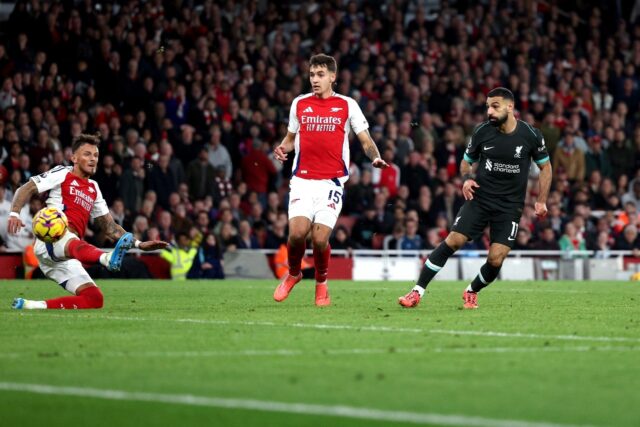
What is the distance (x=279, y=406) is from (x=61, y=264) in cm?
689

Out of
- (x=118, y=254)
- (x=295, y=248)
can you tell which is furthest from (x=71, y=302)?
(x=295, y=248)

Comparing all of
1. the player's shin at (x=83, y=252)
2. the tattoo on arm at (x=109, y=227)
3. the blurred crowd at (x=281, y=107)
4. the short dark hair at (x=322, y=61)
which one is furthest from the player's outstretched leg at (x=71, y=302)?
the blurred crowd at (x=281, y=107)

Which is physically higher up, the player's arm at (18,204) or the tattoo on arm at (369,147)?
the tattoo on arm at (369,147)

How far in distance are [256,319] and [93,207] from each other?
2653 millimetres

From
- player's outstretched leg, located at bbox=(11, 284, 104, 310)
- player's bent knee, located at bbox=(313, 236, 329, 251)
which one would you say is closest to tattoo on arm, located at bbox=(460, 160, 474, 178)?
player's bent knee, located at bbox=(313, 236, 329, 251)

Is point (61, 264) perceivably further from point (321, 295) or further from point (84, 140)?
point (321, 295)

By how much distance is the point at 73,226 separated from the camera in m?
12.9

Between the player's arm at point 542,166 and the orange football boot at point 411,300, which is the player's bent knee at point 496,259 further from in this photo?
the orange football boot at point 411,300

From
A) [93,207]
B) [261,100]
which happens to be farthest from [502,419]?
[261,100]

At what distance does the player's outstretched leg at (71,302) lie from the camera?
12.5 metres

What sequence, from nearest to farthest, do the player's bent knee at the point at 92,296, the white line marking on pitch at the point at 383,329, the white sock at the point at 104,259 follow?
1. the white line marking on pitch at the point at 383,329
2. the white sock at the point at 104,259
3. the player's bent knee at the point at 92,296

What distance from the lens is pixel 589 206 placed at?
28.2 metres

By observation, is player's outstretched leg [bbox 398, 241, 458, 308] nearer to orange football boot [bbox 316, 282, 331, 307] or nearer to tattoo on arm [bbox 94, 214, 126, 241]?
orange football boot [bbox 316, 282, 331, 307]

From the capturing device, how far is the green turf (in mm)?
6039
